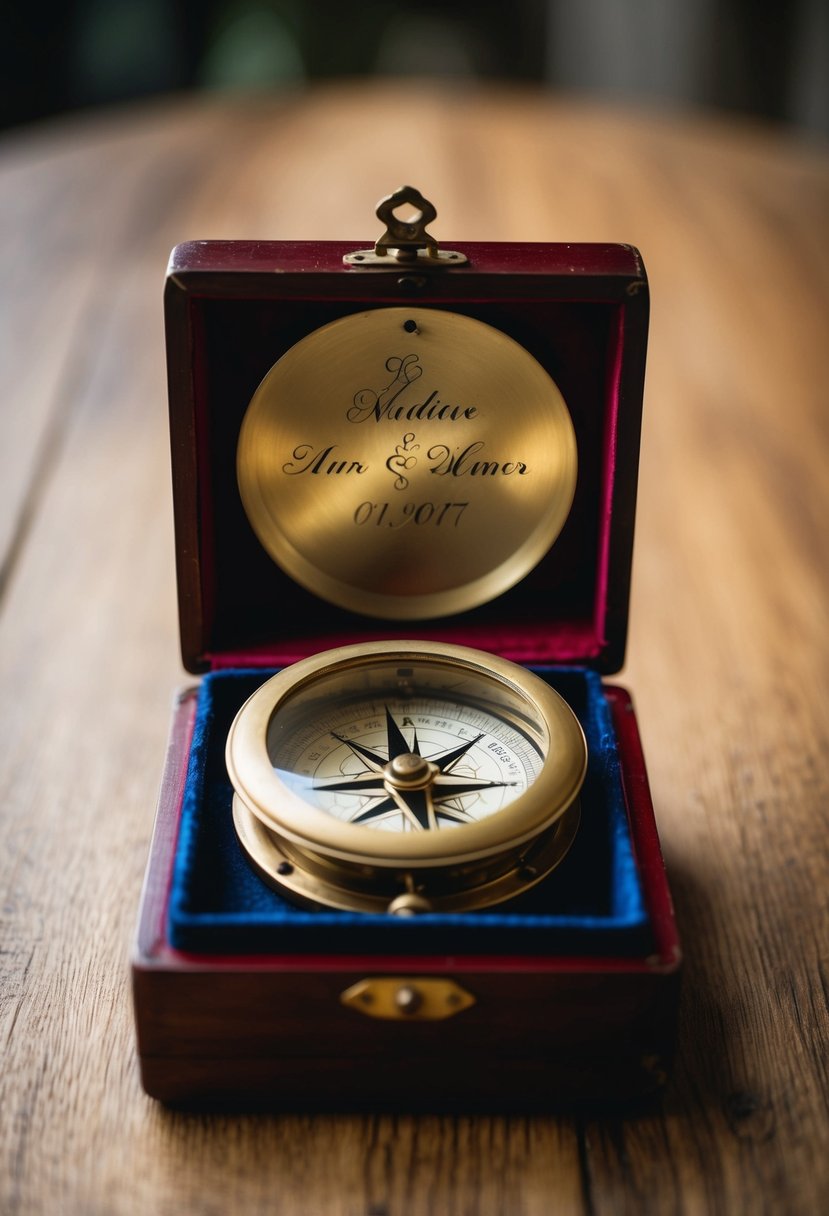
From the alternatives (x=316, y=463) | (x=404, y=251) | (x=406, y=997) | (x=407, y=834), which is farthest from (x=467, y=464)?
(x=406, y=997)

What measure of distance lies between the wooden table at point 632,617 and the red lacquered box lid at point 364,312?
0.31 m

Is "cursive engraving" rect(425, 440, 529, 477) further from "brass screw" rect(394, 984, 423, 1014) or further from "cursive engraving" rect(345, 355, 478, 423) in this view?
"brass screw" rect(394, 984, 423, 1014)

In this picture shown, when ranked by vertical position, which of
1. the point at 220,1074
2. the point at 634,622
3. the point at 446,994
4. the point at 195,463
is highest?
the point at 195,463

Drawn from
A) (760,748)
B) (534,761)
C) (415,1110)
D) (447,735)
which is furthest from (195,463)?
(760,748)

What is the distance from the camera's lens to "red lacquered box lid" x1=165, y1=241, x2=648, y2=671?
1567mm

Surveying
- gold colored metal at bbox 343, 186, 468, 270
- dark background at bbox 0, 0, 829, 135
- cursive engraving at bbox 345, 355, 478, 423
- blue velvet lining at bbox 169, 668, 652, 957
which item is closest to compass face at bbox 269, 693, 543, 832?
blue velvet lining at bbox 169, 668, 652, 957

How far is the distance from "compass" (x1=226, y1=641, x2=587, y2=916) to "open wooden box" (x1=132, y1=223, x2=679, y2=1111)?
55mm

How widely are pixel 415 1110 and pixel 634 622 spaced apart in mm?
1167

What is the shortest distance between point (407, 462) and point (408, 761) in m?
0.47

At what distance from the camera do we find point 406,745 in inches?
61.9

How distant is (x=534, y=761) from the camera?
152cm

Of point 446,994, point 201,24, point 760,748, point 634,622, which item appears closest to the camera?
point 446,994

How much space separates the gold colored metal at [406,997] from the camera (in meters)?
1.26

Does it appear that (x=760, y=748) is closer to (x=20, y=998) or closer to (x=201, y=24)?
(x=20, y=998)
